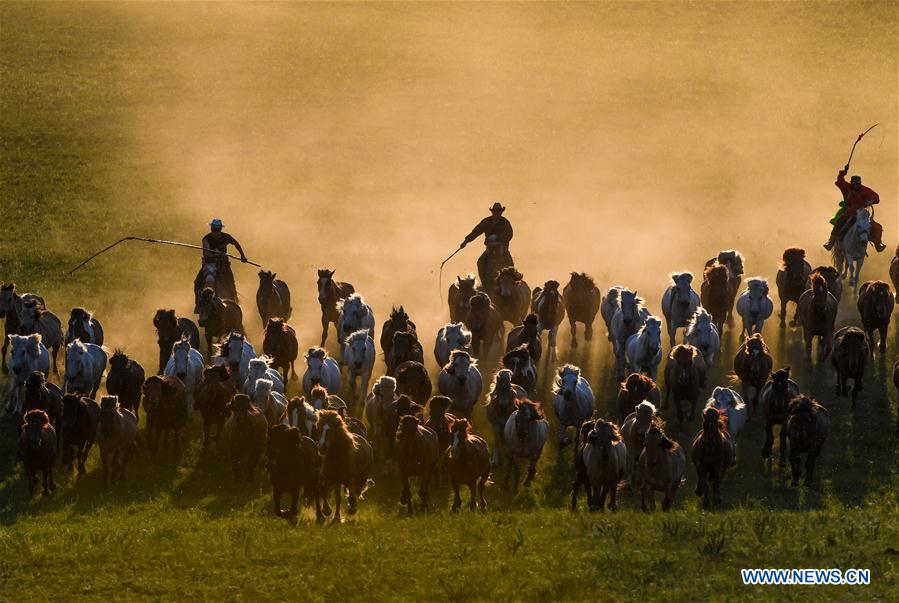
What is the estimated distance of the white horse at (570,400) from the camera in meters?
29.8

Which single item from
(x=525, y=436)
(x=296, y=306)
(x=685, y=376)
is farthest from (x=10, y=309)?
(x=685, y=376)

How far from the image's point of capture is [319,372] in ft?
106

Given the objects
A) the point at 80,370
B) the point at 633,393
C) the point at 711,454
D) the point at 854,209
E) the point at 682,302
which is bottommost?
the point at 711,454

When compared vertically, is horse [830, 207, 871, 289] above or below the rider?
below

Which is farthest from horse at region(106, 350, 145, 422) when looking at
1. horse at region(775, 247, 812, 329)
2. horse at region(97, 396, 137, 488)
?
horse at region(775, 247, 812, 329)

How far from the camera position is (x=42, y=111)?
226 feet

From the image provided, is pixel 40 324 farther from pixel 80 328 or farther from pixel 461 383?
pixel 461 383

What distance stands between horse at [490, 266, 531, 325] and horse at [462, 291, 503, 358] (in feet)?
2.47

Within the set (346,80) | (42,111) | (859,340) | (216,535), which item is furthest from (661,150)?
(216,535)

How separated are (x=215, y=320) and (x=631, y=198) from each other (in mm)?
28980

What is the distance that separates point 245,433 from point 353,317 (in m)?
7.95

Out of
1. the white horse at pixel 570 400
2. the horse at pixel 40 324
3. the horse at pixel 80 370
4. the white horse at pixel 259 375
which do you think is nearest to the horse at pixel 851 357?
the white horse at pixel 570 400

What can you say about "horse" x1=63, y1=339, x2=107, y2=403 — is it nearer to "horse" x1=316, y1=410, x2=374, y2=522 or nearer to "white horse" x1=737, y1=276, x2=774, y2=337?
"horse" x1=316, y1=410, x2=374, y2=522

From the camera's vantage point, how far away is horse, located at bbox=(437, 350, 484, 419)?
30.8m
